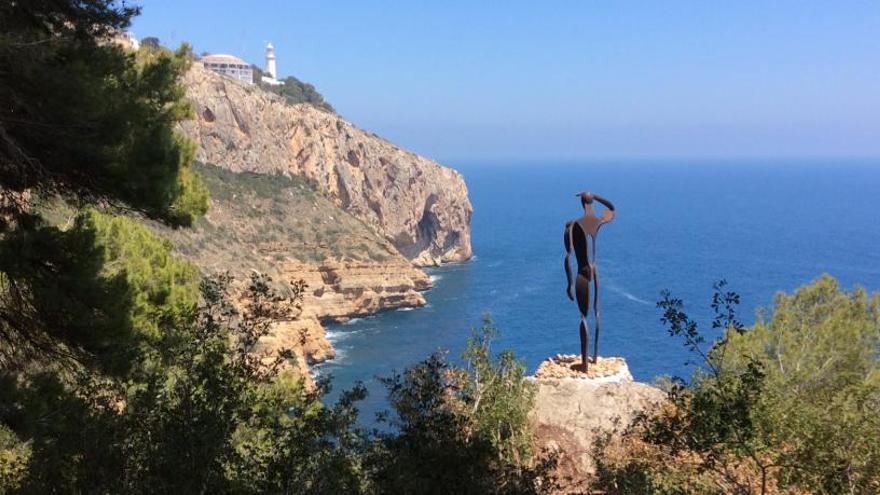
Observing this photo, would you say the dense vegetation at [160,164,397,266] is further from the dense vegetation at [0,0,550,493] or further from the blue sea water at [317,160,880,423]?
the dense vegetation at [0,0,550,493]

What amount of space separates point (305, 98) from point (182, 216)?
85368mm

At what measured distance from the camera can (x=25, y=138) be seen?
256 inches

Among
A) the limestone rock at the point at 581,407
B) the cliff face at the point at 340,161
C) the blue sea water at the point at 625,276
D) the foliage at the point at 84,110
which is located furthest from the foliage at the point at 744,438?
the cliff face at the point at 340,161

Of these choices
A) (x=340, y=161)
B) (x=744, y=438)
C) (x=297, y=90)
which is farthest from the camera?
(x=297, y=90)

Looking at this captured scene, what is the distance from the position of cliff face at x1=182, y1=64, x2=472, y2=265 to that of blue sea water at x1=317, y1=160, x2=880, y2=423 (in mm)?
6069

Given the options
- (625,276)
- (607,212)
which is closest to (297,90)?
(625,276)

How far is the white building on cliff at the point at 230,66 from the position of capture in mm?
92625

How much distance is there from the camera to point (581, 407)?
40.8ft

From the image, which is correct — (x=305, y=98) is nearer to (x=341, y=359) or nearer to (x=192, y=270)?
(x=341, y=359)

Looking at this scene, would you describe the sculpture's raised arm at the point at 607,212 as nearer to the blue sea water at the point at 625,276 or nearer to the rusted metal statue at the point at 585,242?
the rusted metal statue at the point at 585,242

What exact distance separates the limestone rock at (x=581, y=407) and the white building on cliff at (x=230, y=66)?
86450 millimetres

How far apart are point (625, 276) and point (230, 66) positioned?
56.9 metres

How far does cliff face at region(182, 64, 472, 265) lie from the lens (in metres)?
63.8

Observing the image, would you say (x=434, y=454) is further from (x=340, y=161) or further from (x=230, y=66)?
(x=230, y=66)
